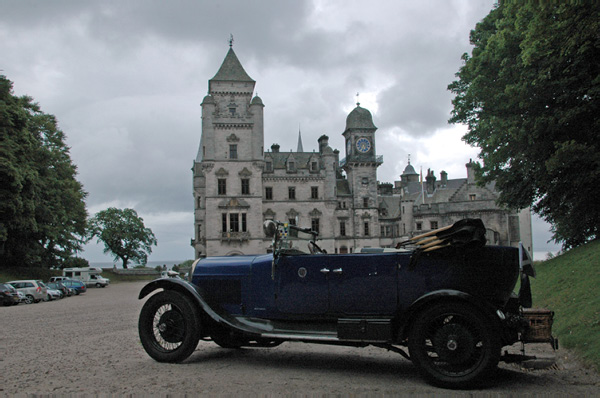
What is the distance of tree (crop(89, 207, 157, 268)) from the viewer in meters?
82.2

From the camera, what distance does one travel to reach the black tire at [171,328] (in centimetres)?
830

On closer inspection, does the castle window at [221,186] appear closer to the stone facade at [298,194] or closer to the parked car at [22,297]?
the stone facade at [298,194]

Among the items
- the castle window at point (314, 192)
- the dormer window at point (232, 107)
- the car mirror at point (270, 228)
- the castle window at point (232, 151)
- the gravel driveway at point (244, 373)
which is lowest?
the gravel driveway at point (244, 373)

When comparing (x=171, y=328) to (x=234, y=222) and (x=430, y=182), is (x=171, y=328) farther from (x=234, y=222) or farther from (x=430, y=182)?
(x=430, y=182)

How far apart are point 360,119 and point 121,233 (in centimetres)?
4237

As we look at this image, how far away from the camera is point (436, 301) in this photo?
23.0 ft

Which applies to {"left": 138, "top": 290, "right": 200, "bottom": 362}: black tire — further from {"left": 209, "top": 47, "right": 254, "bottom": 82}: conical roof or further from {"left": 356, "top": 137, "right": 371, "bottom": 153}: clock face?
{"left": 356, "top": 137, "right": 371, "bottom": 153}: clock face

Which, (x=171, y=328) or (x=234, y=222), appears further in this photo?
(x=234, y=222)

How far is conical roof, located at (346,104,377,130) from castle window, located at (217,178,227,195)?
19353 millimetres

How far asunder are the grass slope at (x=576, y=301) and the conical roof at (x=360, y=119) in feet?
167

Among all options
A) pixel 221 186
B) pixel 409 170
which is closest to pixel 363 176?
pixel 221 186

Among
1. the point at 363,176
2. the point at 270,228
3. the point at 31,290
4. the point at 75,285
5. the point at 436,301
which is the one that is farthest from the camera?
the point at 363,176

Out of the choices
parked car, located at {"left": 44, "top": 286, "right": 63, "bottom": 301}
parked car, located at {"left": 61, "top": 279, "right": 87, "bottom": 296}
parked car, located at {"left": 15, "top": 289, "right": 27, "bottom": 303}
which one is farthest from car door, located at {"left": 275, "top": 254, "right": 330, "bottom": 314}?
parked car, located at {"left": 61, "top": 279, "right": 87, "bottom": 296}

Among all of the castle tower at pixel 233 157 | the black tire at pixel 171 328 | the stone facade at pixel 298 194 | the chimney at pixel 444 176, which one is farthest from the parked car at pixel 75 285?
the chimney at pixel 444 176
